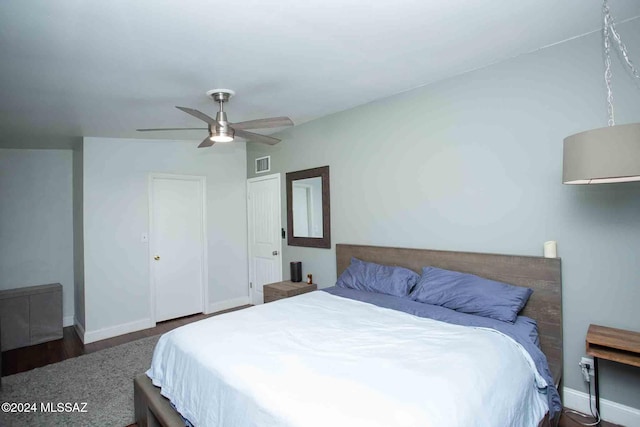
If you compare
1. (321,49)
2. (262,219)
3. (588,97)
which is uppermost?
(321,49)

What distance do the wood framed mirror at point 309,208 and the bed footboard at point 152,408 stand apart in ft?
7.82

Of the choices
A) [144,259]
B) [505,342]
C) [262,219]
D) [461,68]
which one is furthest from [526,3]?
[144,259]

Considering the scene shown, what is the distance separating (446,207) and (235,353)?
2176 millimetres

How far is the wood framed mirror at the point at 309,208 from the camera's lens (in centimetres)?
403

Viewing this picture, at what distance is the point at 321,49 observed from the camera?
2.27 meters

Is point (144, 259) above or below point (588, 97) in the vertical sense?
below

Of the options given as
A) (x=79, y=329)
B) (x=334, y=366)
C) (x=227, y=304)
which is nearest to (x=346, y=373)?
(x=334, y=366)

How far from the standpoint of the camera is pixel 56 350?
3.78m

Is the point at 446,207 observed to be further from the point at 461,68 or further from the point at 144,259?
the point at 144,259

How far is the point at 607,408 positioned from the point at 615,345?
69 centimetres

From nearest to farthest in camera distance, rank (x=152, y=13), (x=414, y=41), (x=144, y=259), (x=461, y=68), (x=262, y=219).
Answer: (x=152, y=13) < (x=414, y=41) < (x=461, y=68) < (x=144, y=259) < (x=262, y=219)

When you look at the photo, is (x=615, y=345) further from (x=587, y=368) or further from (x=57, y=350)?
(x=57, y=350)

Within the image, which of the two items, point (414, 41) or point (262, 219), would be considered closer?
point (414, 41)

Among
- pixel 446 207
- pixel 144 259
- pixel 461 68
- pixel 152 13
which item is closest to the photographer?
pixel 152 13
